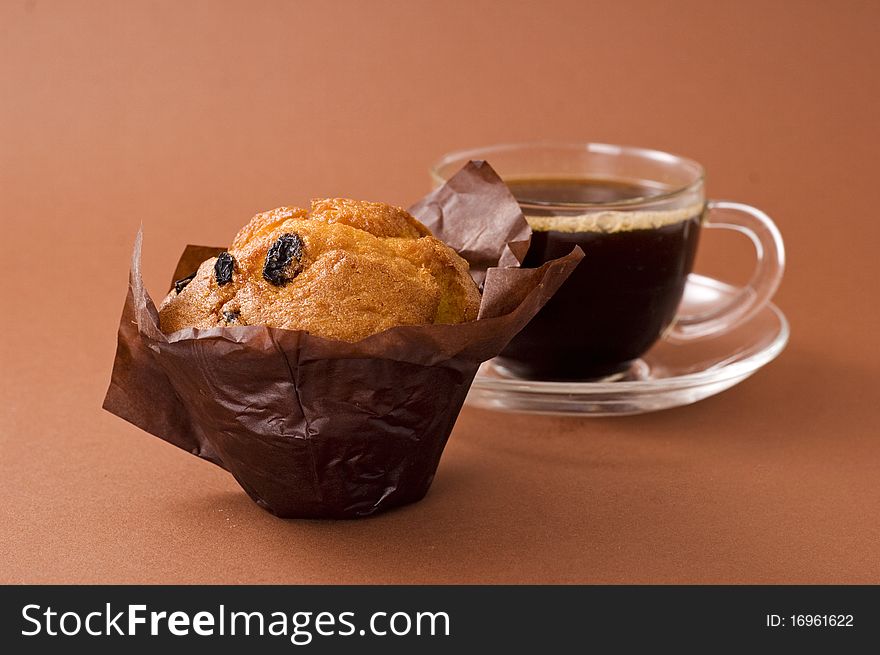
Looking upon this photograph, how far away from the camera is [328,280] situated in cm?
185

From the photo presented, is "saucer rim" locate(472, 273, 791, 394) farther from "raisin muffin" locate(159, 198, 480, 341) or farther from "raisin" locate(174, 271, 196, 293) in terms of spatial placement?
"raisin" locate(174, 271, 196, 293)

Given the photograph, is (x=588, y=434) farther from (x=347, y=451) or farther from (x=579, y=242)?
(x=347, y=451)

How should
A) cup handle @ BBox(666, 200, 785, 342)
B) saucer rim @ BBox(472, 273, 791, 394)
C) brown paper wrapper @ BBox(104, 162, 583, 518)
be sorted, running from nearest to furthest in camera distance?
brown paper wrapper @ BBox(104, 162, 583, 518) < saucer rim @ BBox(472, 273, 791, 394) < cup handle @ BBox(666, 200, 785, 342)

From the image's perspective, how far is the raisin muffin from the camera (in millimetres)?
1835

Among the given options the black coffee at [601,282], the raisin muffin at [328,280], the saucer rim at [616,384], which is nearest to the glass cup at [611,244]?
the black coffee at [601,282]

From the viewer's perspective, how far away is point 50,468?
88.0 inches

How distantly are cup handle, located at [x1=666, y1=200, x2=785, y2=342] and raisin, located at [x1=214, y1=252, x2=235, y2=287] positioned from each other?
1152 mm

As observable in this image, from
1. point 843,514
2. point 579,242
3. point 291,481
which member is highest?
point 579,242

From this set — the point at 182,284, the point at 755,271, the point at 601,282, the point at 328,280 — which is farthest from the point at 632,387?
the point at 182,284

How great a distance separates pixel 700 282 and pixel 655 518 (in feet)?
3.68

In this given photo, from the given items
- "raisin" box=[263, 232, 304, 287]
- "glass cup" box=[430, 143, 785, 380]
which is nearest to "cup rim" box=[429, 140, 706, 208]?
"glass cup" box=[430, 143, 785, 380]

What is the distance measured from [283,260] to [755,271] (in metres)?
1.29

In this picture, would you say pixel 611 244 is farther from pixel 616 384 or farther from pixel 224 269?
pixel 224 269

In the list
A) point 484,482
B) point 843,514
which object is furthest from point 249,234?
point 843,514
